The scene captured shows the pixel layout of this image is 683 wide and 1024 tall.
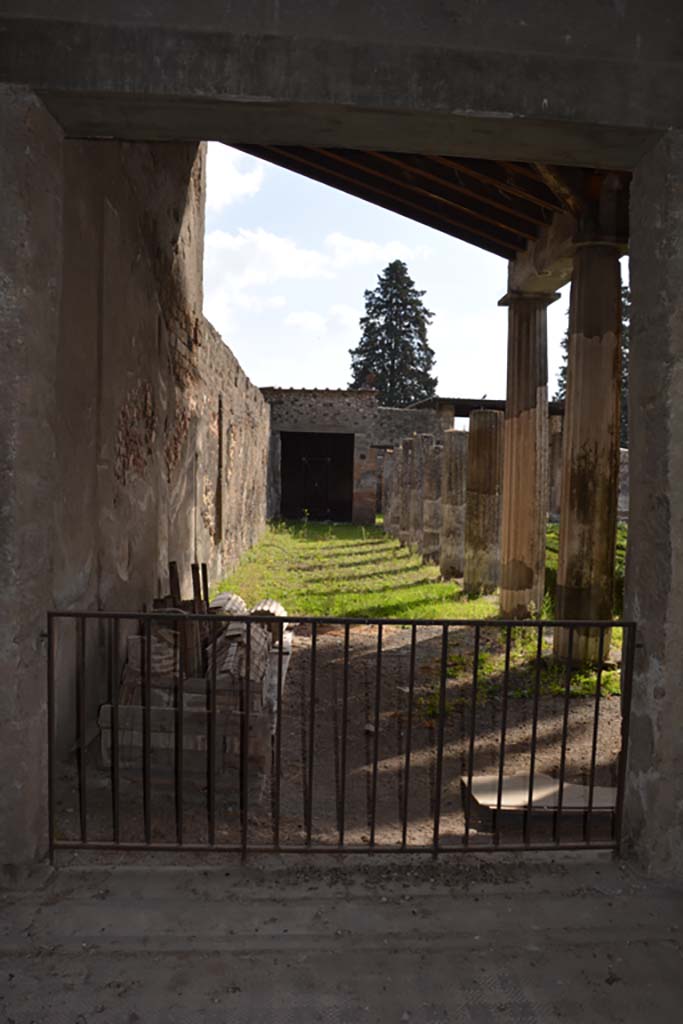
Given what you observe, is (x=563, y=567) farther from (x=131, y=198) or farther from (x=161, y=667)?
(x=131, y=198)

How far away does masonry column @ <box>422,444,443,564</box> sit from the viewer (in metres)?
15.1

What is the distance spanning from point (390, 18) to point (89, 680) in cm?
372

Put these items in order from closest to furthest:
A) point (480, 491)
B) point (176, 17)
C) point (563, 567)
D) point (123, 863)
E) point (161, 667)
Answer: point (176, 17) → point (123, 863) → point (161, 667) → point (563, 567) → point (480, 491)

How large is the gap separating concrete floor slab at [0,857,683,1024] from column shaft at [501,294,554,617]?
6348mm

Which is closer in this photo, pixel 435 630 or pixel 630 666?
pixel 630 666

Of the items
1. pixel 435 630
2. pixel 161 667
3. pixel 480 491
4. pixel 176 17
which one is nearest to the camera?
pixel 176 17

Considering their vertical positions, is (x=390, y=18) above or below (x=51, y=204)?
above

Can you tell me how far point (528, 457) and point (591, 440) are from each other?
2153 millimetres

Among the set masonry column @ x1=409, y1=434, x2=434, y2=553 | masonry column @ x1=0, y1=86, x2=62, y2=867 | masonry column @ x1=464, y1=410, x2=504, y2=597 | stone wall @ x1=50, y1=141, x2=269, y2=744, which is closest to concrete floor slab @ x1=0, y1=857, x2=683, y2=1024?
masonry column @ x1=0, y1=86, x2=62, y2=867

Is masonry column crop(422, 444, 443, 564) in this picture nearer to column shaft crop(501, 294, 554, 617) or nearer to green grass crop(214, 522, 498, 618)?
green grass crop(214, 522, 498, 618)

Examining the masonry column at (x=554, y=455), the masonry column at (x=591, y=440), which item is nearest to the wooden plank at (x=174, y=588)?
the masonry column at (x=591, y=440)

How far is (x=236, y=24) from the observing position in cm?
277

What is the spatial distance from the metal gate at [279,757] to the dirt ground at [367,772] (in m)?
0.01

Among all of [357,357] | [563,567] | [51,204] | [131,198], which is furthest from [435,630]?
[357,357]
